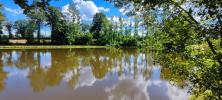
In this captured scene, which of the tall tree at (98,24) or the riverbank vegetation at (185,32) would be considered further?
the tall tree at (98,24)

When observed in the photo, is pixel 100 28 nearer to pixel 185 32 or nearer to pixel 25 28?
pixel 25 28

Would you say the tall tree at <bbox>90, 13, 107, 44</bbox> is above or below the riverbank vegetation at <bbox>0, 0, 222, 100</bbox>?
above

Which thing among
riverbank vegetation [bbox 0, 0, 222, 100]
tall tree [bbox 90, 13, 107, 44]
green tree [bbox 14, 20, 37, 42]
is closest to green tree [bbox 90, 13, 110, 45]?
tall tree [bbox 90, 13, 107, 44]

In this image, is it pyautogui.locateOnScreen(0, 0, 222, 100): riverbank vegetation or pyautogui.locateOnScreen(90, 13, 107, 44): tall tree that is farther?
pyautogui.locateOnScreen(90, 13, 107, 44): tall tree

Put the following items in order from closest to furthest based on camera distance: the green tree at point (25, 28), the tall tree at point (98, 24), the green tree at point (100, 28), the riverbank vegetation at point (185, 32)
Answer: the riverbank vegetation at point (185, 32)
the green tree at point (25, 28)
the green tree at point (100, 28)
the tall tree at point (98, 24)

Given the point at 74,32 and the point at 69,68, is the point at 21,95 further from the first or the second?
the point at 74,32

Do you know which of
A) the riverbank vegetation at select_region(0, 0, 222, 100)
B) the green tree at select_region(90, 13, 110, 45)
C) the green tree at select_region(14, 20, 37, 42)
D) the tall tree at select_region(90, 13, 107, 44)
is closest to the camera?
the riverbank vegetation at select_region(0, 0, 222, 100)

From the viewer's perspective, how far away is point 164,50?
7547 millimetres

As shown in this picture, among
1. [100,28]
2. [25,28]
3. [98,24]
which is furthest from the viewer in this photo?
[98,24]

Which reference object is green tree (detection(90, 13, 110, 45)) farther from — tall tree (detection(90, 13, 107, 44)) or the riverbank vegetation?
the riverbank vegetation

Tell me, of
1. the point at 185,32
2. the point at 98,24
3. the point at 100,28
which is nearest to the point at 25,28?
the point at 98,24

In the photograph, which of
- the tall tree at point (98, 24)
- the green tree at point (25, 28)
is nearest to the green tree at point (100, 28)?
the tall tree at point (98, 24)

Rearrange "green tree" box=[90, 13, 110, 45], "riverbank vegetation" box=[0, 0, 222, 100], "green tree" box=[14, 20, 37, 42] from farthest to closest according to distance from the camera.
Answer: "green tree" box=[90, 13, 110, 45] → "green tree" box=[14, 20, 37, 42] → "riverbank vegetation" box=[0, 0, 222, 100]

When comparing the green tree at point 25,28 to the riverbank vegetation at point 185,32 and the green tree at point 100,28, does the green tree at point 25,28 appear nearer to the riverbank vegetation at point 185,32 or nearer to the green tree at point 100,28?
the green tree at point 100,28
